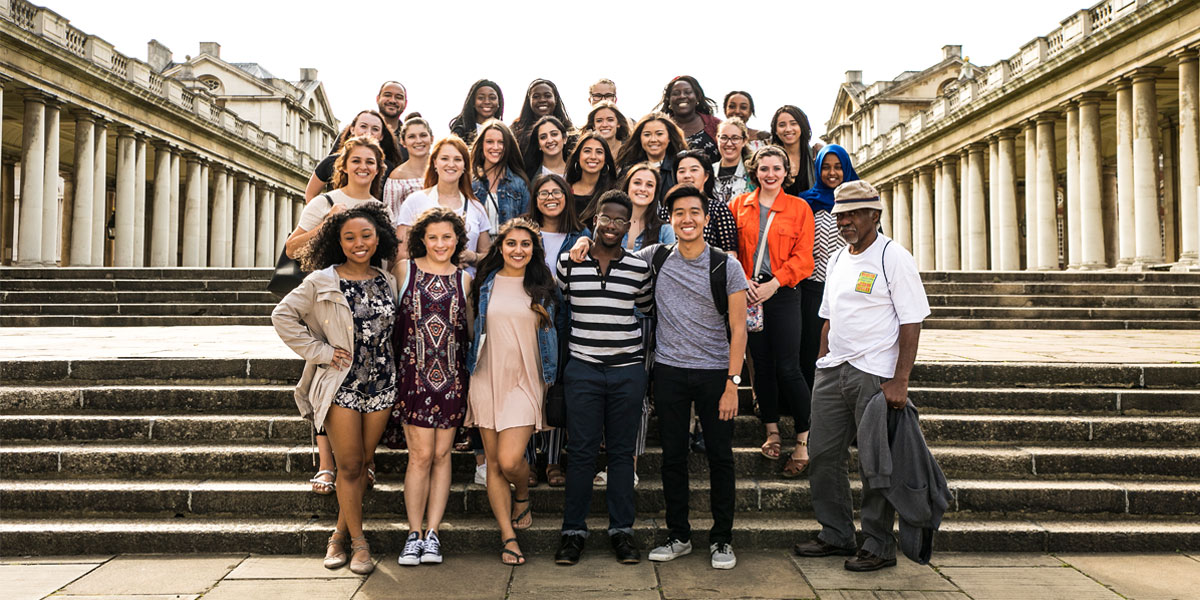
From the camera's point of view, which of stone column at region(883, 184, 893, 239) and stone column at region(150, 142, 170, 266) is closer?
stone column at region(150, 142, 170, 266)

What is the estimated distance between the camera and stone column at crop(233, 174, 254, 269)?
41000mm

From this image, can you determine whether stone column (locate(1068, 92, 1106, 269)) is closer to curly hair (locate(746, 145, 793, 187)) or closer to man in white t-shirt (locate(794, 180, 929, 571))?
curly hair (locate(746, 145, 793, 187))

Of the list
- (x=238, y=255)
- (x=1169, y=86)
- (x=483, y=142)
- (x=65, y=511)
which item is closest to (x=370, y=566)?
(x=65, y=511)

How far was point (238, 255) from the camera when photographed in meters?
41.7

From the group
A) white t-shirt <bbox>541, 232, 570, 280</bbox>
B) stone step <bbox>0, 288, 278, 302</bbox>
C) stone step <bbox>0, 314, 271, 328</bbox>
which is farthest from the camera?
stone step <bbox>0, 288, 278, 302</bbox>

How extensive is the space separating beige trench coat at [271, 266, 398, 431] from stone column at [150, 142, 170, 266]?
3198 centimetres

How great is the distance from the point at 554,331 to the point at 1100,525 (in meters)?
3.69

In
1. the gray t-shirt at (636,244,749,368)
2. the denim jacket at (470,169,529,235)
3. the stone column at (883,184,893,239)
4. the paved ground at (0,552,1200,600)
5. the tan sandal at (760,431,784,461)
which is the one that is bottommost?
the paved ground at (0,552,1200,600)

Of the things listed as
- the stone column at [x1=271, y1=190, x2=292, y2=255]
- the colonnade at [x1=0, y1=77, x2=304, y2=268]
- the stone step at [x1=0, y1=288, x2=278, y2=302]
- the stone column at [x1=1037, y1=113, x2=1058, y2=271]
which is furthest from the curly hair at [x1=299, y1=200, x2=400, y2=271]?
the stone column at [x1=271, y1=190, x2=292, y2=255]

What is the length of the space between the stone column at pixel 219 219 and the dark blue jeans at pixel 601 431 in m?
37.8

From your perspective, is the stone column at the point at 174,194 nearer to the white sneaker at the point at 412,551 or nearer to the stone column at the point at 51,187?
the stone column at the point at 51,187

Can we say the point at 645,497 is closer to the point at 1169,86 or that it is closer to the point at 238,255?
the point at 1169,86

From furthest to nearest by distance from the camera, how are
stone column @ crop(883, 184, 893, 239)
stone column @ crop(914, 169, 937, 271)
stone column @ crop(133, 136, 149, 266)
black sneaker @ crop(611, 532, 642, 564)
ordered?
stone column @ crop(883, 184, 893, 239) < stone column @ crop(914, 169, 937, 271) < stone column @ crop(133, 136, 149, 266) < black sneaker @ crop(611, 532, 642, 564)

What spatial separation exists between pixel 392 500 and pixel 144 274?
1239 centimetres
